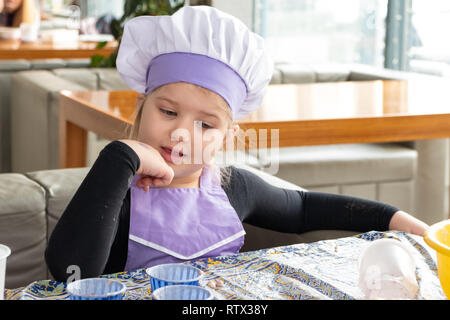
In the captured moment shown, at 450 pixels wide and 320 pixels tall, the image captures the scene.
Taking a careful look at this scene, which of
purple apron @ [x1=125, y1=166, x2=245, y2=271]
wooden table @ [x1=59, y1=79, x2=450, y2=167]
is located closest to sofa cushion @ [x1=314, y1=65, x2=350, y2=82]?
wooden table @ [x1=59, y1=79, x2=450, y2=167]

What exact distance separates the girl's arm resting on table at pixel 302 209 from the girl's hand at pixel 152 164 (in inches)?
11.7

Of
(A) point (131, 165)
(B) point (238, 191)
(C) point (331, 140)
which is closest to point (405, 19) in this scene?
(C) point (331, 140)

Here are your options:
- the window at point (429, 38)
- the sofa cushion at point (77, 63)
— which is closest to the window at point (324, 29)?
the window at point (429, 38)

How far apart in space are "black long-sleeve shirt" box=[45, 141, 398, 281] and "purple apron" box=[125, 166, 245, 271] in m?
0.03

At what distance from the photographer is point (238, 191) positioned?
1.48m

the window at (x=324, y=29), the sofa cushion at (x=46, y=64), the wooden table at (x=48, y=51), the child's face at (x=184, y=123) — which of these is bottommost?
the child's face at (x=184, y=123)

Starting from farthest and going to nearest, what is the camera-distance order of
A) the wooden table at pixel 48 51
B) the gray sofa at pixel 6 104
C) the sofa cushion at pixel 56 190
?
the wooden table at pixel 48 51
the gray sofa at pixel 6 104
the sofa cushion at pixel 56 190

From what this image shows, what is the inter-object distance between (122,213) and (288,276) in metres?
0.41

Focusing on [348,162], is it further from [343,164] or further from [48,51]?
[48,51]

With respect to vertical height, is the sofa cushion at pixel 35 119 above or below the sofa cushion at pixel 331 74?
below

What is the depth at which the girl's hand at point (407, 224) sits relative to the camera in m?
1.33

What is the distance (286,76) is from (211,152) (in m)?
2.76

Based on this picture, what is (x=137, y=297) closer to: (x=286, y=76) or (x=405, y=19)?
(x=286, y=76)

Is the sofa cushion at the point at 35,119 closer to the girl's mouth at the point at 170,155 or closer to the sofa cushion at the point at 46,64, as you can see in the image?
the sofa cushion at the point at 46,64
